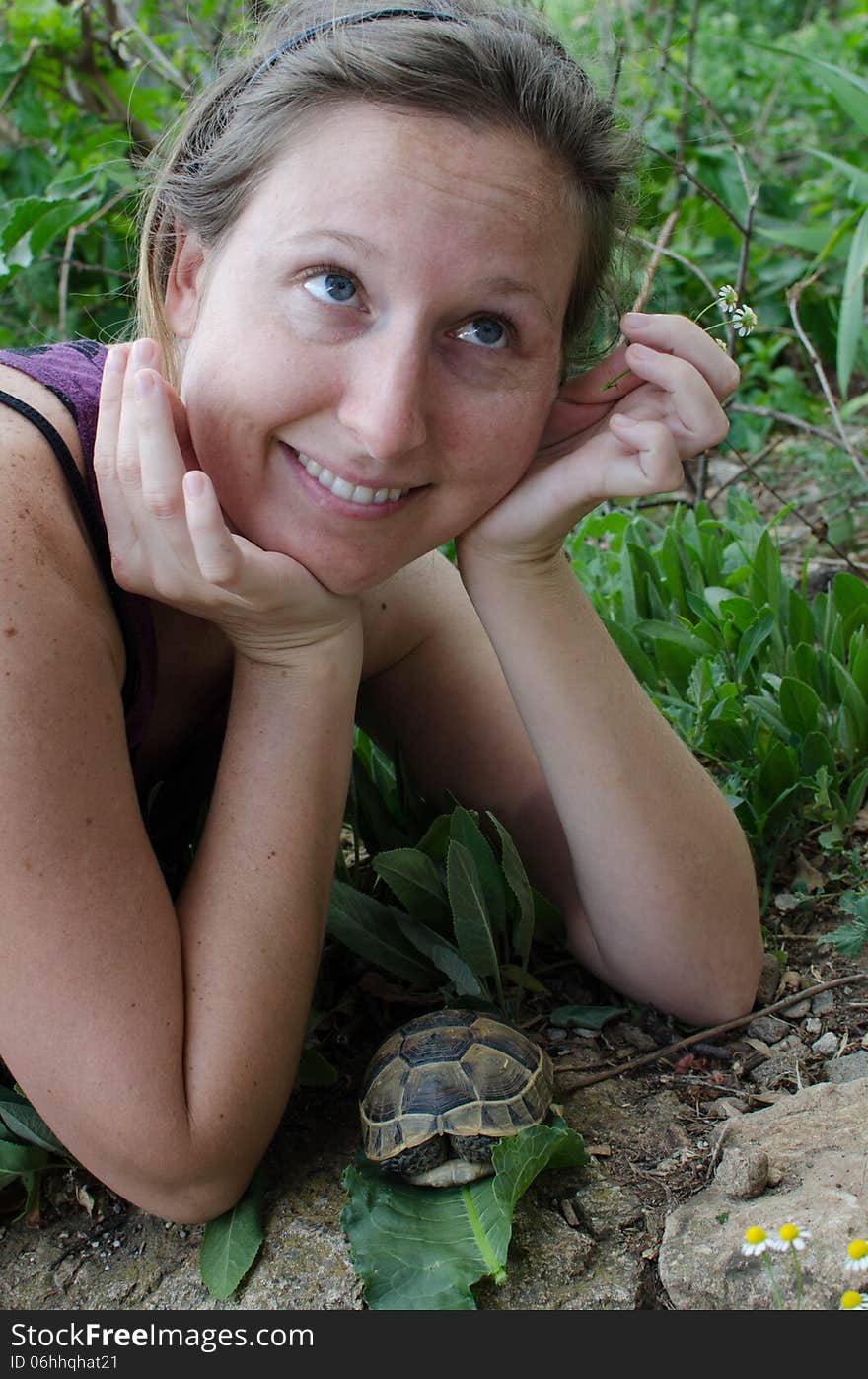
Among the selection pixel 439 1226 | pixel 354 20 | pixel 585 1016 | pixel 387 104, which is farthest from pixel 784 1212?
pixel 354 20

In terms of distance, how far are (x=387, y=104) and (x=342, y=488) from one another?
0.44 metres

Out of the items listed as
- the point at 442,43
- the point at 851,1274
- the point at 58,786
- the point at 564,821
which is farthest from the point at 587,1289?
the point at 442,43

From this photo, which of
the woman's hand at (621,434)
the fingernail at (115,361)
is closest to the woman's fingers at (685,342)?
the woman's hand at (621,434)

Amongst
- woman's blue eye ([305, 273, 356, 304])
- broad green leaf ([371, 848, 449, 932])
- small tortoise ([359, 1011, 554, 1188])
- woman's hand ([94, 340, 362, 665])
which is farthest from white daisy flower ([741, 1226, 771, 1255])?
woman's blue eye ([305, 273, 356, 304])

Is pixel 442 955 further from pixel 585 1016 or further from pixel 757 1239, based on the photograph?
pixel 757 1239

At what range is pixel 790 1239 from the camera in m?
1.25

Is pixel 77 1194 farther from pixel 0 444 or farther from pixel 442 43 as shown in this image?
pixel 442 43

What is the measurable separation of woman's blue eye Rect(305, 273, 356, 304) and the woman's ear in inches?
9.5

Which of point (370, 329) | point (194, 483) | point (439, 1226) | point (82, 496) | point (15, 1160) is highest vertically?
point (370, 329)

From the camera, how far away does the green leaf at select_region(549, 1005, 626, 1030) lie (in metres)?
1.91

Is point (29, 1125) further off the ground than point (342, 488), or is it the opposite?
point (342, 488)

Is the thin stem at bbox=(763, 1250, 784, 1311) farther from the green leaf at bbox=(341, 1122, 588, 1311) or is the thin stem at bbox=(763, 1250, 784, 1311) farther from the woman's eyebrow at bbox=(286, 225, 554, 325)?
the woman's eyebrow at bbox=(286, 225, 554, 325)

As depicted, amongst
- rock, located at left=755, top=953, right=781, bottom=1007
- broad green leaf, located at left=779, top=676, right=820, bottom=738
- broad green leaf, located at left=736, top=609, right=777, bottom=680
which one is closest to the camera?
rock, located at left=755, top=953, right=781, bottom=1007

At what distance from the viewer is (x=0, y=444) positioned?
1426mm
